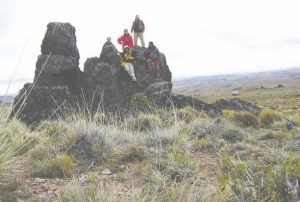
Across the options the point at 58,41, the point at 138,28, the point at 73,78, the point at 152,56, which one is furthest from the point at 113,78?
the point at 138,28

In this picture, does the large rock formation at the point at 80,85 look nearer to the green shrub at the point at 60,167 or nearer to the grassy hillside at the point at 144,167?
the grassy hillside at the point at 144,167

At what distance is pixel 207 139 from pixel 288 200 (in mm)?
3518

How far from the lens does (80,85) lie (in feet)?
40.7

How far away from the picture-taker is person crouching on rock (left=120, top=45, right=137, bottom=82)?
12737 mm

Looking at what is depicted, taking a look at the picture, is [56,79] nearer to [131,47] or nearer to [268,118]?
[131,47]

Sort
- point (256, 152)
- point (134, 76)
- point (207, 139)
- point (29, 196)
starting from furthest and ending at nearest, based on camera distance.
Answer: point (134, 76)
point (207, 139)
point (256, 152)
point (29, 196)

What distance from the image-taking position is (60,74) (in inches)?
469

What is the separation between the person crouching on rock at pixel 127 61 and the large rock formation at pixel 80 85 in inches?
10.8

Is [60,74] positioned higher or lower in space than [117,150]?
higher

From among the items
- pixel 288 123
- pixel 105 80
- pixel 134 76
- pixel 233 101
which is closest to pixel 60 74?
pixel 105 80

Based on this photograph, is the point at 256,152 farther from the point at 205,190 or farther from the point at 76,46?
the point at 76,46

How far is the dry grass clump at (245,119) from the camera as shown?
842 cm

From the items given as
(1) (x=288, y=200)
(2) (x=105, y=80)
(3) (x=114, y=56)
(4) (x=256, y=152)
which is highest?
(3) (x=114, y=56)

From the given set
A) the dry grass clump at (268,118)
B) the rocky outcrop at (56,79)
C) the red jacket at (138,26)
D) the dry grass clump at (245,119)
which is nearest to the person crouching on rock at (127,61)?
the rocky outcrop at (56,79)
